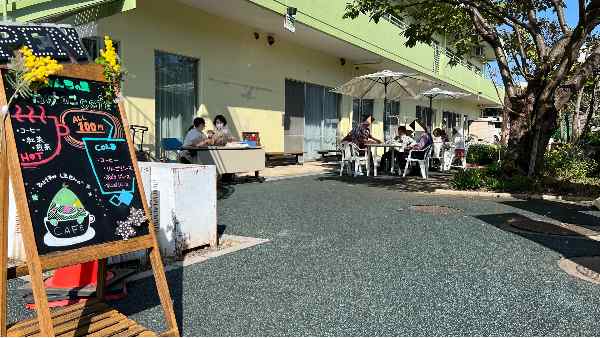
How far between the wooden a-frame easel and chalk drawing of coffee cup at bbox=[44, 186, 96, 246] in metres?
0.07

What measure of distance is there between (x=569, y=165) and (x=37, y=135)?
11.9 meters

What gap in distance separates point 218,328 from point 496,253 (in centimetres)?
311

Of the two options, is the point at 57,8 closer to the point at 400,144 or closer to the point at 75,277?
the point at 75,277

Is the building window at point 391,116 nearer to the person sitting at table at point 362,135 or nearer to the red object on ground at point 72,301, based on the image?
the person sitting at table at point 362,135

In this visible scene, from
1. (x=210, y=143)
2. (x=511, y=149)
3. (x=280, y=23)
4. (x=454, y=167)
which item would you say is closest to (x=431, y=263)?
(x=210, y=143)

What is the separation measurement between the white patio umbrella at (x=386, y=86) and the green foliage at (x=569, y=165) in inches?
136

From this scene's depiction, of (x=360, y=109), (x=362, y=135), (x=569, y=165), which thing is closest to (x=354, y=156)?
(x=362, y=135)

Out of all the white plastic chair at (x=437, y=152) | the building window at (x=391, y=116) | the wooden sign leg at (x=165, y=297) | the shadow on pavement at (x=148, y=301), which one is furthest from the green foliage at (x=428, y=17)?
the building window at (x=391, y=116)

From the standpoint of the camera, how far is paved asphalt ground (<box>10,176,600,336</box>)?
10.8ft

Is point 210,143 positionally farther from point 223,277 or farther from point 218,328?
point 218,328

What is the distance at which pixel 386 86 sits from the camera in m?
13.5

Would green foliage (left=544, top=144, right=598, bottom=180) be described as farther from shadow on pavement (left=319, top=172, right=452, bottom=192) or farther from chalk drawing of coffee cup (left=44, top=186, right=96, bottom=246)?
chalk drawing of coffee cup (left=44, top=186, right=96, bottom=246)

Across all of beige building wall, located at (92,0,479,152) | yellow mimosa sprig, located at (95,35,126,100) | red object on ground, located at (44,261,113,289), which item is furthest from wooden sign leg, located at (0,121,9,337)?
beige building wall, located at (92,0,479,152)

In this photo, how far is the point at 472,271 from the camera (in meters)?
4.44
